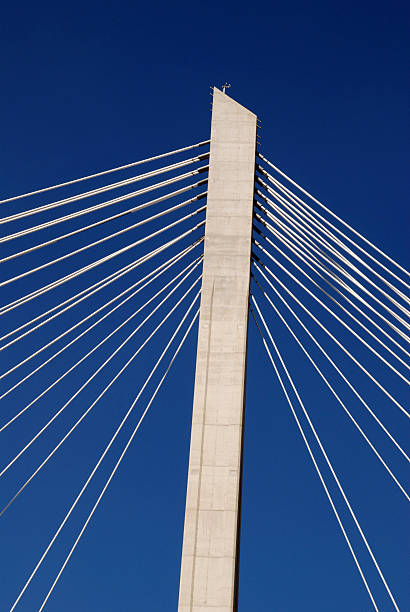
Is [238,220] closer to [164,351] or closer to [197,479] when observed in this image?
[164,351]

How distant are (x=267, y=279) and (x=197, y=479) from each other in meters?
4.56

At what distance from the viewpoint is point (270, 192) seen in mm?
20891

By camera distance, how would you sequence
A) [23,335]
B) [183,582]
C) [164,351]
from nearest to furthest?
[183,582]
[23,335]
[164,351]

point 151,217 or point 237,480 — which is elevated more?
point 151,217

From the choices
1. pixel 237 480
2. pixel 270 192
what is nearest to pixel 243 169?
pixel 270 192

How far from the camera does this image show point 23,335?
19172 mm

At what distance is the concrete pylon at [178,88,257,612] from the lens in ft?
57.8

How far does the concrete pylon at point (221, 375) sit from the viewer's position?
694 inches

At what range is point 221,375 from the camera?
62.5 ft

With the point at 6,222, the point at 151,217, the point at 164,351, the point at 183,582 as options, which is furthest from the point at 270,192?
the point at 183,582

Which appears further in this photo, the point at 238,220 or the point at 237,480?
the point at 238,220

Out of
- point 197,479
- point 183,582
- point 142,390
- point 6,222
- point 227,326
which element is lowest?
point 183,582

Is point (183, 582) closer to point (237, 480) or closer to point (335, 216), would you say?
point (237, 480)

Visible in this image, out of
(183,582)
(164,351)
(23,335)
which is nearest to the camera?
(183,582)
